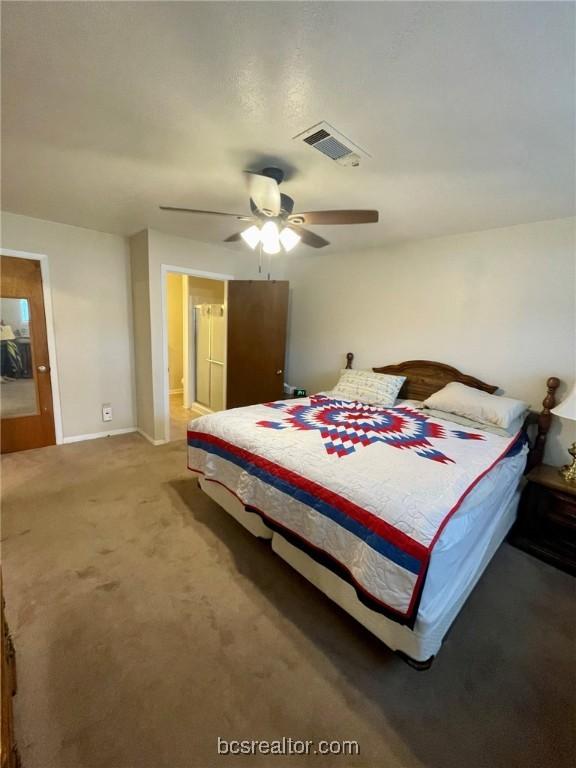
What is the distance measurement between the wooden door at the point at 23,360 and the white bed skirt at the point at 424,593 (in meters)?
2.60

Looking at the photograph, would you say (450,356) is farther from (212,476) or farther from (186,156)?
(186,156)

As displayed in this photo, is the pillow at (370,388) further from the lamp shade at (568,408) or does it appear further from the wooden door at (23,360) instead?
the wooden door at (23,360)

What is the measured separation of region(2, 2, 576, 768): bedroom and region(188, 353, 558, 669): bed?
46 mm

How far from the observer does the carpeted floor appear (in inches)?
45.7

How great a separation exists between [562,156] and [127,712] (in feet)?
10.5

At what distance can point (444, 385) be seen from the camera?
10.1ft

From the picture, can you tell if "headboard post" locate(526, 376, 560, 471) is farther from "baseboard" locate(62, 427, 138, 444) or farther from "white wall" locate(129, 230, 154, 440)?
"baseboard" locate(62, 427, 138, 444)

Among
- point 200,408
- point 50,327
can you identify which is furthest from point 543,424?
point 50,327

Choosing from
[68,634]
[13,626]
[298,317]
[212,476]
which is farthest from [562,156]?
[13,626]

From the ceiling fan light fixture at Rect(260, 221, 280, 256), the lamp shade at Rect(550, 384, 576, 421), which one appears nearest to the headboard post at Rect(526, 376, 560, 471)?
the lamp shade at Rect(550, 384, 576, 421)

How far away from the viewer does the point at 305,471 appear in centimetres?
168

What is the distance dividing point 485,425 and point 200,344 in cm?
405

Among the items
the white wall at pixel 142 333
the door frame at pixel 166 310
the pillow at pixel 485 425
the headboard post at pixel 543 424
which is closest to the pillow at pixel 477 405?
the pillow at pixel 485 425

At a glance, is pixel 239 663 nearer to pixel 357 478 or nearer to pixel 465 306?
pixel 357 478
